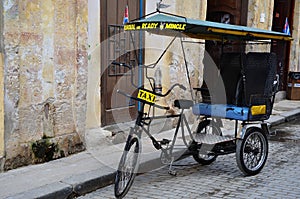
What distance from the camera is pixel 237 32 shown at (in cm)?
514

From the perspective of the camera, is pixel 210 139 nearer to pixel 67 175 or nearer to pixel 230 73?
pixel 230 73

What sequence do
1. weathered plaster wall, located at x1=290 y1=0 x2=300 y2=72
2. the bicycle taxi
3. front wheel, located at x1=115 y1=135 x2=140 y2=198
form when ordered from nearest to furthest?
front wheel, located at x1=115 y1=135 x2=140 y2=198, the bicycle taxi, weathered plaster wall, located at x1=290 y1=0 x2=300 y2=72

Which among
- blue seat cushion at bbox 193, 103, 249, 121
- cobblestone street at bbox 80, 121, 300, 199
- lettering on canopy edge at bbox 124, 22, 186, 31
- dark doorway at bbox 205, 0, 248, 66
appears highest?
dark doorway at bbox 205, 0, 248, 66

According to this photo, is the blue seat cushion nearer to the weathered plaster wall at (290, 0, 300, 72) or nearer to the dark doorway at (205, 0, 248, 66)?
the dark doorway at (205, 0, 248, 66)

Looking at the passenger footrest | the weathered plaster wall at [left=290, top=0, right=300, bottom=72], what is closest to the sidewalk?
the passenger footrest

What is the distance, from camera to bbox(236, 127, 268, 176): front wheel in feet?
17.7

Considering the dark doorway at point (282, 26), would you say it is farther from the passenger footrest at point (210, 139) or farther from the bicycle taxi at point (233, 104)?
the passenger footrest at point (210, 139)

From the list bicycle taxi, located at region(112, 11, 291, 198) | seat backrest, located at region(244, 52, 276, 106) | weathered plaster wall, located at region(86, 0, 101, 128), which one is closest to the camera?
bicycle taxi, located at region(112, 11, 291, 198)

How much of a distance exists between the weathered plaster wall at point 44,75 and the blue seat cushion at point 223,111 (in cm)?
175

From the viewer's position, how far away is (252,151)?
18.4 feet

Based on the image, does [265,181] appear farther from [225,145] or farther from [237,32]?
[237,32]

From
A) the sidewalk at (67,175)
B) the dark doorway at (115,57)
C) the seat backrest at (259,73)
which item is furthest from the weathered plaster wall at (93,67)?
the seat backrest at (259,73)

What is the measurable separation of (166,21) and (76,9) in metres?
1.77

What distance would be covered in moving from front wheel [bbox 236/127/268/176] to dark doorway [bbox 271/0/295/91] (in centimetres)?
827
